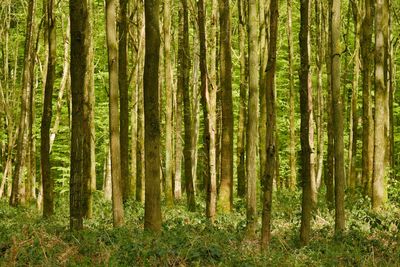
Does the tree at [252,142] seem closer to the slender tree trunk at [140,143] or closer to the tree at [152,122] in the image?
the tree at [152,122]

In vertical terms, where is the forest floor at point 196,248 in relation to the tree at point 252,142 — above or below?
below

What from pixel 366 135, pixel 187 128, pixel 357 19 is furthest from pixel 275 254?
pixel 357 19

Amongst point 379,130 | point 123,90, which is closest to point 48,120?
point 123,90

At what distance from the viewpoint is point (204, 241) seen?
28.8ft

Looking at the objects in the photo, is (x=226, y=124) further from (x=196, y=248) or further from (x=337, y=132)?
(x=196, y=248)

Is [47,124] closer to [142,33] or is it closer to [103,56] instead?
[142,33]

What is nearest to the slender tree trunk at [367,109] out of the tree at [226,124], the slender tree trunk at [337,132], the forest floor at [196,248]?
the tree at [226,124]

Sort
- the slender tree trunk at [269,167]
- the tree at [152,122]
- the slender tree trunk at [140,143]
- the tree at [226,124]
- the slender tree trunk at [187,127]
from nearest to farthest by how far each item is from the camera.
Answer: the slender tree trunk at [269,167] → the tree at [152,122] → the tree at [226,124] → the slender tree trunk at [187,127] → the slender tree trunk at [140,143]

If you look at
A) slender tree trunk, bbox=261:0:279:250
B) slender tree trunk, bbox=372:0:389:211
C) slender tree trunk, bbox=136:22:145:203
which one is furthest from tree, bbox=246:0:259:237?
slender tree trunk, bbox=136:22:145:203

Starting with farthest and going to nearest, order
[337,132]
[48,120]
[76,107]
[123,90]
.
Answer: [123,90] < [48,120] < [337,132] < [76,107]

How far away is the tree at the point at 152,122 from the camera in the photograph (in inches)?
385

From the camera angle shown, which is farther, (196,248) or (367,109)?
(367,109)

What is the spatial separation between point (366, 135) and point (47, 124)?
904cm

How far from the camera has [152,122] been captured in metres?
9.75
